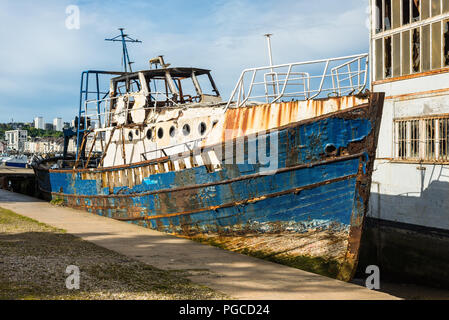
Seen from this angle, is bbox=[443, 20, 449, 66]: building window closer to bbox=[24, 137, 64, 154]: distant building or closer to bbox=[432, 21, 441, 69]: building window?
bbox=[432, 21, 441, 69]: building window

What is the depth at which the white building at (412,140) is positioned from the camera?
12.2m

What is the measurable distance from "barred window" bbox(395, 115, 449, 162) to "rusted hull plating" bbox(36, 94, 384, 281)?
5.20 m

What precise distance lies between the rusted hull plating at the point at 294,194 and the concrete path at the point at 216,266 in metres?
0.47

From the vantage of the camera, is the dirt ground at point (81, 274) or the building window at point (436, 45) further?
the building window at point (436, 45)

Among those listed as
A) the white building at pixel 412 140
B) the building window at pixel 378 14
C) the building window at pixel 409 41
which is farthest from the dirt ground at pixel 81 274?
the building window at pixel 378 14

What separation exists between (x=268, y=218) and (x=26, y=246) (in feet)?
16.9

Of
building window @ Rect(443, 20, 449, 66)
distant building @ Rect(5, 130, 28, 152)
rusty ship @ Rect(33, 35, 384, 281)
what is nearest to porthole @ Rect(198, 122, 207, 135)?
rusty ship @ Rect(33, 35, 384, 281)

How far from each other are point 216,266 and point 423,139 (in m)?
7.97

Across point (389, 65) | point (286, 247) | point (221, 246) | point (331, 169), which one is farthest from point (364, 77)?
point (389, 65)

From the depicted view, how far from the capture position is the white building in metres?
12.2

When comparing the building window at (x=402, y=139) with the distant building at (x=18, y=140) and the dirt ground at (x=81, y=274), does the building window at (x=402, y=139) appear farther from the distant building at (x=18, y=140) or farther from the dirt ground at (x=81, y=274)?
the distant building at (x=18, y=140)

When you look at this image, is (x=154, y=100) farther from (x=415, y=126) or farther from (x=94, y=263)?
(x=415, y=126)

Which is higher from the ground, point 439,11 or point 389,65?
point 439,11
